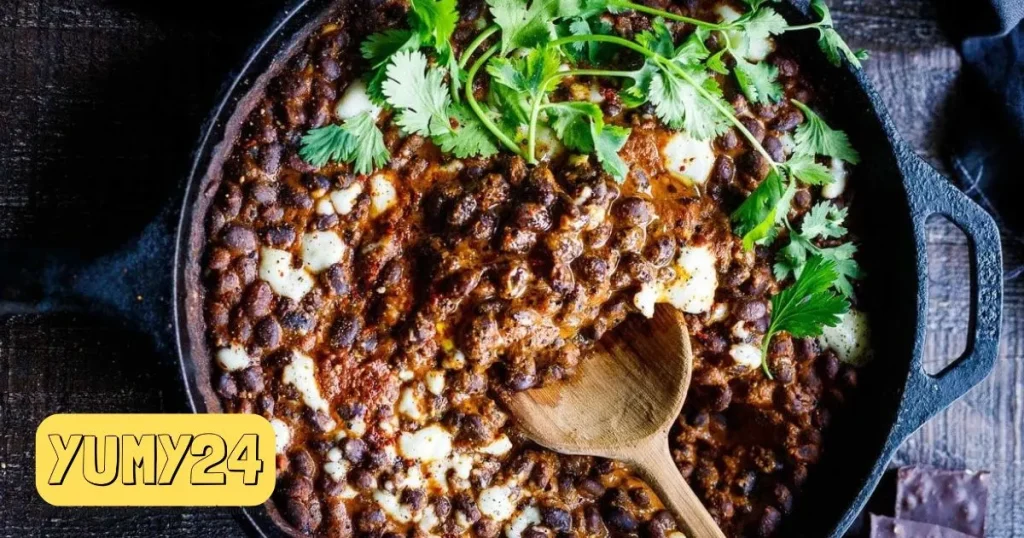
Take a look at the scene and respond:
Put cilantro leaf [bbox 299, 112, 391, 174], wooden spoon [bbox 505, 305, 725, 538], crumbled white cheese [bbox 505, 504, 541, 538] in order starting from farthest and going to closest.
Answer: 1. crumbled white cheese [bbox 505, 504, 541, 538]
2. wooden spoon [bbox 505, 305, 725, 538]
3. cilantro leaf [bbox 299, 112, 391, 174]

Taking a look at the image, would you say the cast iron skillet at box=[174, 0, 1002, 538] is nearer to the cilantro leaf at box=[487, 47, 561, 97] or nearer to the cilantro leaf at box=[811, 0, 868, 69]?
the cilantro leaf at box=[811, 0, 868, 69]

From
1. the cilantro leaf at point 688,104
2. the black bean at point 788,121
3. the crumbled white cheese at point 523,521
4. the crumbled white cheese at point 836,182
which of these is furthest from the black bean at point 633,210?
the crumbled white cheese at point 523,521

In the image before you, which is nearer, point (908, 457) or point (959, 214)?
point (959, 214)

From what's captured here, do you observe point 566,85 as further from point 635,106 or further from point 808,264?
point 808,264

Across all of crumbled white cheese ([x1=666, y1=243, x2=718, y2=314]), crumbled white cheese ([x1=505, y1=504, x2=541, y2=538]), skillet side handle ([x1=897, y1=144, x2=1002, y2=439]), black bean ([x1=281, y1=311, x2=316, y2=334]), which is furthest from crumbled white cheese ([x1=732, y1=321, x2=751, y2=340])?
black bean ([x1=281, y1=311, x2=316, y2=334])

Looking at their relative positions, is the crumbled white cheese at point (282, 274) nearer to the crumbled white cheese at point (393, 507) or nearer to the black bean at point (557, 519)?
the crumbled white cheese at point (393, 507)

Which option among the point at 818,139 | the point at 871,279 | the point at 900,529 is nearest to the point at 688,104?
the point at 818,139

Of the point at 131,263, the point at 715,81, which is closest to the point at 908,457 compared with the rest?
the point at 715,81
